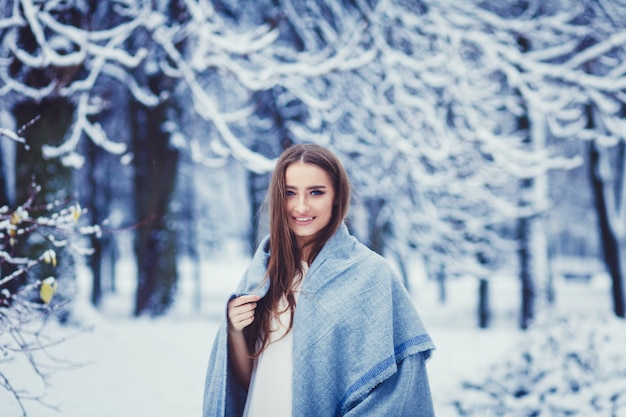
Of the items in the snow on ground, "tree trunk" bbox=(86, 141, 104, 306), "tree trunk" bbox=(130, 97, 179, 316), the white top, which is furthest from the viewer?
"tree trunk" bbox=(86, 141, 104, 306)

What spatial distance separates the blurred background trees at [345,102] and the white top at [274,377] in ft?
9.87

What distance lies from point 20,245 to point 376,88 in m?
5.21

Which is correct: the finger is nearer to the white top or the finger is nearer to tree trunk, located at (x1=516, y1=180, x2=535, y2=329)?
the white top

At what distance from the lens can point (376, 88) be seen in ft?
27.8

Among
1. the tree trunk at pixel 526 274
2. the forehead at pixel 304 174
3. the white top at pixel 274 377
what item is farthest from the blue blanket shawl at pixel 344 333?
the tree trunk at pixel 526 274

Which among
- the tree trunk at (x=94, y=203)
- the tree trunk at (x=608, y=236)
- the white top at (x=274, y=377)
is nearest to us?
the white top at (x=274, y=377)

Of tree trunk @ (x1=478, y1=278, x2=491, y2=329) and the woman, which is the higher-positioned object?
the woman

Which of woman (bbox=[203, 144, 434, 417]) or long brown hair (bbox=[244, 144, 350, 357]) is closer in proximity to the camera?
woman (bbox=[203, 144, 434, 417])

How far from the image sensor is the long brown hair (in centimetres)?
233

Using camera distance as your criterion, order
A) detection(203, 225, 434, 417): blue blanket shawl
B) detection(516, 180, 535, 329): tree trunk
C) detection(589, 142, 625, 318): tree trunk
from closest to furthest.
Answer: detection(203, 225, 434, 417): blue blanket shawl → detection(516, 180, 535, 329): tree trunk → detection(589, 142, 625, 318): tree trunk

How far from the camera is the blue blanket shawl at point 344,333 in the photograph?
7.15ft

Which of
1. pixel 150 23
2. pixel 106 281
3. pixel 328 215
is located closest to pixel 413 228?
pixel 150 23

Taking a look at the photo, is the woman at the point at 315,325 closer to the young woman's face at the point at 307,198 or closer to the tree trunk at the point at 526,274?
the young woman's face at the point at 307,198

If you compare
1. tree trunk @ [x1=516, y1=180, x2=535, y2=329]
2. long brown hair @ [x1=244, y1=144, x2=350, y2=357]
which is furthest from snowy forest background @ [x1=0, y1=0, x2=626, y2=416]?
long brown hair @ [x1=244, y1=144, x2=350, y2=357]
